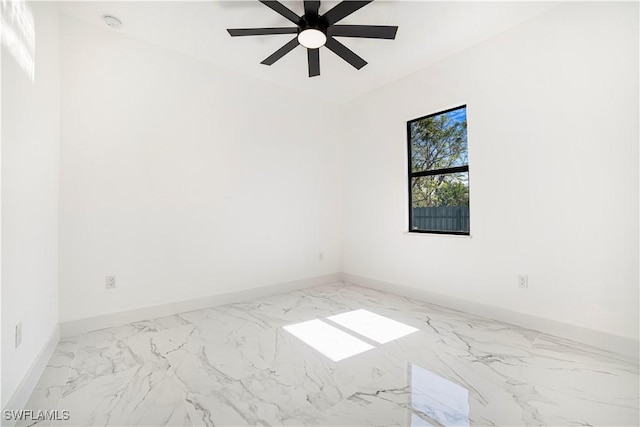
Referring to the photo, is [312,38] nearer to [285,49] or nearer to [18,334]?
[285,49]

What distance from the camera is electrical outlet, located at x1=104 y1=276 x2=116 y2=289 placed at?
2.69m

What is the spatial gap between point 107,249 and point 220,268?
1075 mm

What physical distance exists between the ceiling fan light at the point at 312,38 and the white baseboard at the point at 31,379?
2.86m

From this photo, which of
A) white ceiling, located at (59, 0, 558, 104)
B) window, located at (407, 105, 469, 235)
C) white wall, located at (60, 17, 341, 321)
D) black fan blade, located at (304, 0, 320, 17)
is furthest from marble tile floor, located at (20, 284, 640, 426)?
white ceiling, located at (59, 0, 558, 104)

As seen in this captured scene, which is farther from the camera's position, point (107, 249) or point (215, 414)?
point (107, 249)

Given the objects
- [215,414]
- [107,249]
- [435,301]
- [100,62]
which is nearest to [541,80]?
[435,301]

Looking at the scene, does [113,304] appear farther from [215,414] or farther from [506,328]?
[506,328]

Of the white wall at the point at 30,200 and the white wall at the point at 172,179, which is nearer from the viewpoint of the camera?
the white wall at the point at 30,200

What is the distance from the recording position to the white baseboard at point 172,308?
255 cm

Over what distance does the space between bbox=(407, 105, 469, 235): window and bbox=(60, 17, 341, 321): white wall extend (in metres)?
1.39

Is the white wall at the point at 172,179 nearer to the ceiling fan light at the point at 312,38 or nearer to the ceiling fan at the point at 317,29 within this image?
the ceiling fan at the point at 317,29

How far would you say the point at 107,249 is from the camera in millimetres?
2699

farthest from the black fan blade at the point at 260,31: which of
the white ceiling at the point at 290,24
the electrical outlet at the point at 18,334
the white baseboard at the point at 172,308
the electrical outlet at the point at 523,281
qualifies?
the electrical outlet at the point at 523,281

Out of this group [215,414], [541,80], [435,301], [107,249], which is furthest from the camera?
[435,301]
